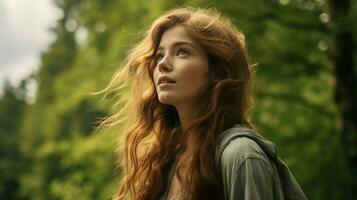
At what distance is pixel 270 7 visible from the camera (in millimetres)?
9008

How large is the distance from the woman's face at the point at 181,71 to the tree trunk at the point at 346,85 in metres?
6.07

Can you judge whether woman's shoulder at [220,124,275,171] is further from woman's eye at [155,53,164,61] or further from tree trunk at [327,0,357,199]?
tree trunk at [327,0,357,199]

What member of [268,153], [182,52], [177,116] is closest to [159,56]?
[182,52]

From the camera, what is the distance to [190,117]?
246cm

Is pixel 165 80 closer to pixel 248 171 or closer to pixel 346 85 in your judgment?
pixel 248 171

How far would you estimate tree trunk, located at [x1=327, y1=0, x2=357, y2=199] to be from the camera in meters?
8.55

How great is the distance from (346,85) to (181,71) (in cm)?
701

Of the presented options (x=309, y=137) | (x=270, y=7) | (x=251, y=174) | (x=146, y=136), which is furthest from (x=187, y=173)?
(x=309, y=137)

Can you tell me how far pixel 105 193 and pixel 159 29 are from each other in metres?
9.24

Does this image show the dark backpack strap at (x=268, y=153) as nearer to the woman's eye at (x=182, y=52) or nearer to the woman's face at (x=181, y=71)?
the woman's face at (x=181, y=71)

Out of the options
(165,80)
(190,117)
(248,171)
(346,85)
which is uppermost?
(165,80)

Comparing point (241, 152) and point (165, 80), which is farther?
point (165, 80)

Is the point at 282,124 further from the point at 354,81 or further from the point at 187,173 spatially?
the point at 187,173

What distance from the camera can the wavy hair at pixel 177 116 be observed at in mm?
2240
